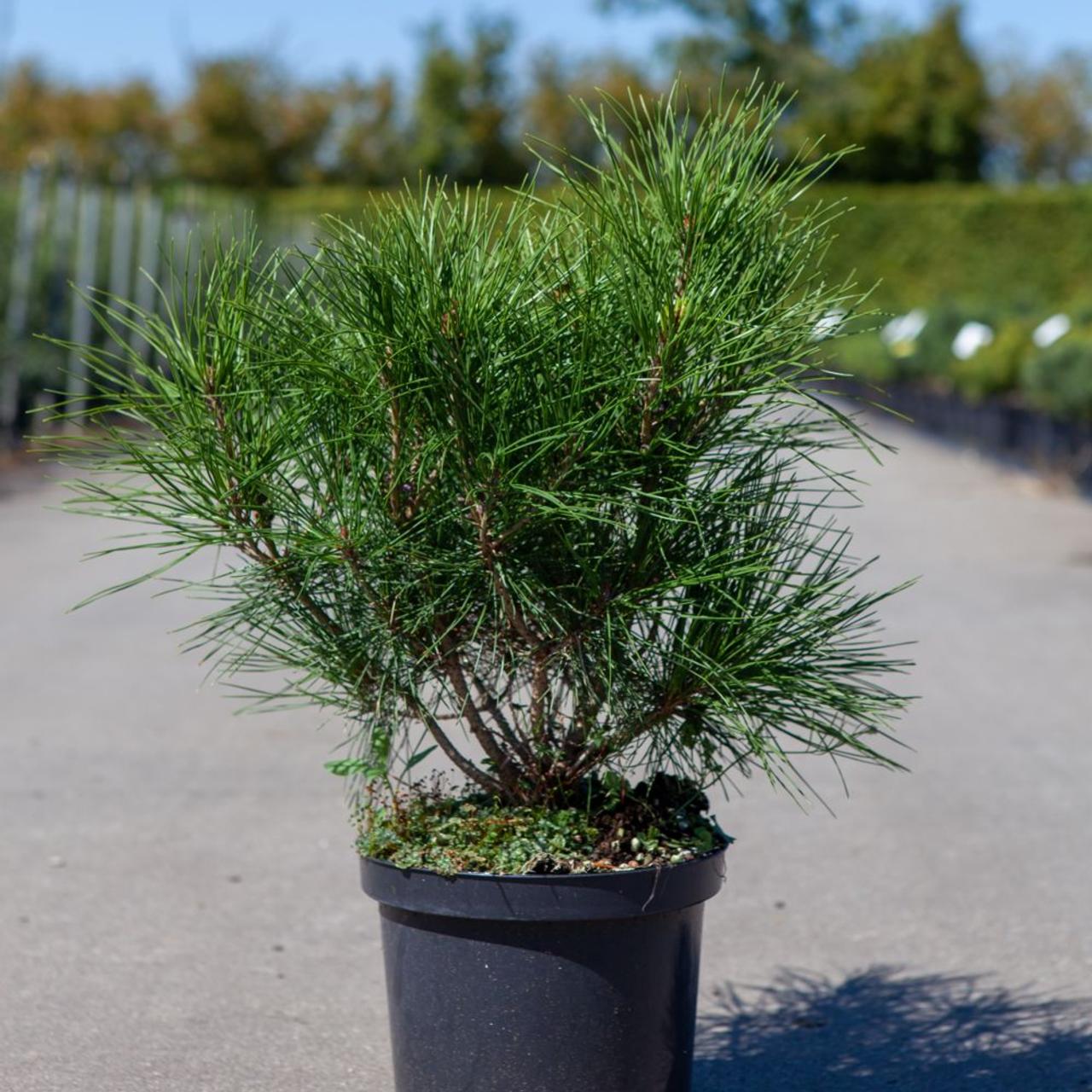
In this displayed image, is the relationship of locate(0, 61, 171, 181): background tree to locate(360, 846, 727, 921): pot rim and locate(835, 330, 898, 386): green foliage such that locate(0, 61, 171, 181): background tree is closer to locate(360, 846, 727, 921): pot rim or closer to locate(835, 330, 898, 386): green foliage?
locate(835, 330, 898, 386): green foliage

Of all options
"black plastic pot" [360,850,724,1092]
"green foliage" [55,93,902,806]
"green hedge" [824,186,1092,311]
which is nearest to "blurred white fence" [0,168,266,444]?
"green foliage" [55,93,902,806]

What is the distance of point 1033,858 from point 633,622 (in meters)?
2.50

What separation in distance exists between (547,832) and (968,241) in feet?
100

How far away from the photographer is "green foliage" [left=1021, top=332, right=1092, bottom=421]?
1166 centimetres

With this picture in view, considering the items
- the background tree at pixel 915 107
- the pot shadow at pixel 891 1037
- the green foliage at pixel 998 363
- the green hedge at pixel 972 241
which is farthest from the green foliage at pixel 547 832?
the background tree at pixel 915 107

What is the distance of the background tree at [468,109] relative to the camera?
42094mm

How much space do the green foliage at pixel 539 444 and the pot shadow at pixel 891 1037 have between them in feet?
2.96

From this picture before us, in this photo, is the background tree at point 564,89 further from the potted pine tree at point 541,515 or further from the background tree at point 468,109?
the potted pine tree at point 541,515

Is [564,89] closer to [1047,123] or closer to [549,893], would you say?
[1047,123]

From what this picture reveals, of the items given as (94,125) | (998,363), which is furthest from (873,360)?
(94,125)

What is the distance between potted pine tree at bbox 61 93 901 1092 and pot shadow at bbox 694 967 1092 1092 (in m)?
0.65

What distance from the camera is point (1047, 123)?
165 ft

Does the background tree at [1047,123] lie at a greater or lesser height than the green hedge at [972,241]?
greater

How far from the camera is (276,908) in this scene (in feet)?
13.5
